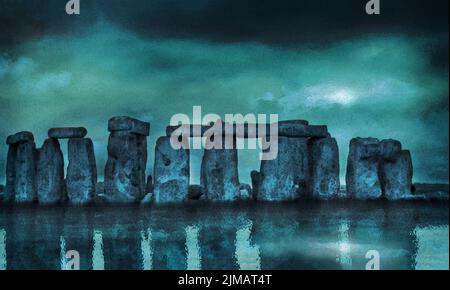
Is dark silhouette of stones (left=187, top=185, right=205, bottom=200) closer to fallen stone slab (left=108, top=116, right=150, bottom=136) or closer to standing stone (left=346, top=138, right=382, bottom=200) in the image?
fallen stone slab (left=108, top=116, right=150, bottom=136)

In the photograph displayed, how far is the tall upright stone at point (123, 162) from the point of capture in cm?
1208

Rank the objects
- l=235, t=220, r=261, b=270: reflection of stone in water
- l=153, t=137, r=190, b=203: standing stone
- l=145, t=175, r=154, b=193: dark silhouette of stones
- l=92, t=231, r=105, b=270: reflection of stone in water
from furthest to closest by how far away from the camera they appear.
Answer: l=145, t=175, r=154, b=193: dark silhouette of stones → l=153, t=137, r=190, b=203: standing stone → l=92, t=231, r=105, b=270: reflection of stone in water → l=235, t=220, r=261, b=270: reflection of stone in water

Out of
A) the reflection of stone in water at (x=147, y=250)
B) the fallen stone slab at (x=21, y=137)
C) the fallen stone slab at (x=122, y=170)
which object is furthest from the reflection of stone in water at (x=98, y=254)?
the fallen stone slab at (x=21, y=137)

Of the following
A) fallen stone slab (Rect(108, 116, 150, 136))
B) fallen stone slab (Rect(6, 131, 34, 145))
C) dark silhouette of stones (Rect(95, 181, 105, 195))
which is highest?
fallen stone slab (Rect(108, 116, 150, 136))

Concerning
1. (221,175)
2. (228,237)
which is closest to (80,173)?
(221,175)

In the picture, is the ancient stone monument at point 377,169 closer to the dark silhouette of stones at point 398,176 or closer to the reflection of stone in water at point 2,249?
the dark silhouette of stones at point 398,176

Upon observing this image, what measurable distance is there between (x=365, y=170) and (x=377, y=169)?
0.93 feet

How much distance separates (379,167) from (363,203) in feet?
3.90

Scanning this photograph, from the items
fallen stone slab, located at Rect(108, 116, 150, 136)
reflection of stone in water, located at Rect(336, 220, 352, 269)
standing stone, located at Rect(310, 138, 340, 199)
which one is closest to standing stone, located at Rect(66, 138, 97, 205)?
fallen stone slab, located at Rect(108, 116, 150, 136)

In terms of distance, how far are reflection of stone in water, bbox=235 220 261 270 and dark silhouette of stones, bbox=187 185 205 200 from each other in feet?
12.1

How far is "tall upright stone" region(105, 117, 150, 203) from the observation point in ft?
39.6

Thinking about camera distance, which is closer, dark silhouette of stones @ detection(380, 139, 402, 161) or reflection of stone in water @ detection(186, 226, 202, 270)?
reflection of stone in water @ detection(186, 226, 202, 270)

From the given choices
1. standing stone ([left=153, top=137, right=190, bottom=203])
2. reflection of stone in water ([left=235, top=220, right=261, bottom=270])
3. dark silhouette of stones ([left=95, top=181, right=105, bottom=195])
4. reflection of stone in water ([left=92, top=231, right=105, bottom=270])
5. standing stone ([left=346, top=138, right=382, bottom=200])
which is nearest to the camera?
reflection of stone in water ([left=235, top=220, right=261, bottom=270])
